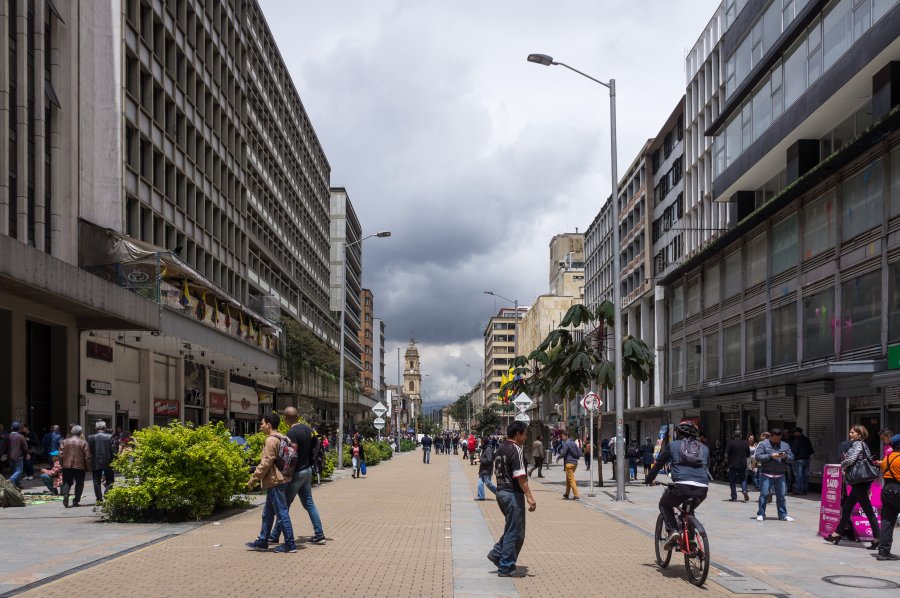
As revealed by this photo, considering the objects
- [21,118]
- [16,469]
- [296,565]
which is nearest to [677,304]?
[21,118]

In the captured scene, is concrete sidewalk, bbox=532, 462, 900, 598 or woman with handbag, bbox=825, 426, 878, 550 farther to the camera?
woman with handbag, bbox=825, 426, 878, 550

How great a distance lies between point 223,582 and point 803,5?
26.2 metres

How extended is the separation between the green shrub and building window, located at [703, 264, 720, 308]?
1147 inches

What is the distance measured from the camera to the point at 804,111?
28578 mm

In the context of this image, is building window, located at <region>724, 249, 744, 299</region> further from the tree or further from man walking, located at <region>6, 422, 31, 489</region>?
man walking, located at <region>6, 422, 31, 489</region>

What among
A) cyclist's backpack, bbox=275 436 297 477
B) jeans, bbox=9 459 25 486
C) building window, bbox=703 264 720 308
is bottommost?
jeans, bbox=9 459 25 486

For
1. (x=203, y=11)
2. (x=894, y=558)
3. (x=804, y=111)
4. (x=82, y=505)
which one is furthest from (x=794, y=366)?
(x=203, y=11)

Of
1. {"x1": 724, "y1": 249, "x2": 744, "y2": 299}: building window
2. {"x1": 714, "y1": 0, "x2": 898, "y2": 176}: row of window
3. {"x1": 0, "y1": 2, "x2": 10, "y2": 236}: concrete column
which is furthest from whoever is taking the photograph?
{"x1": 724, "y1": 249, "x2": 744, "y2": 299}: building window

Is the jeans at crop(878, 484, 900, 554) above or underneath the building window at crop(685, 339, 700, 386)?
underneath

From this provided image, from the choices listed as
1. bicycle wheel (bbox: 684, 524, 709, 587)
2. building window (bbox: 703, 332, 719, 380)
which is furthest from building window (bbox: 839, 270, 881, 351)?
bicycle wheel (bbox: 684, 524, 709, 587)

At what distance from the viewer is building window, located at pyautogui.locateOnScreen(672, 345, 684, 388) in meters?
46.7

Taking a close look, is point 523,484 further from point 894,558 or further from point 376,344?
point 376,344

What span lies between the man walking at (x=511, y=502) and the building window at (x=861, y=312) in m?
17.2

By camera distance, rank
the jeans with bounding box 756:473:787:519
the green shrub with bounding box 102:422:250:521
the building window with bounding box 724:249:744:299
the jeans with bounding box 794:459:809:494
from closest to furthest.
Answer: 1. the green shrub with bounding box 102:422:250:521
2. the jeans with bounding box 756:473:787:519
3. the jeans with bounding box 794:459:809:494
4. the building window with bounding box 724:249:744:299
